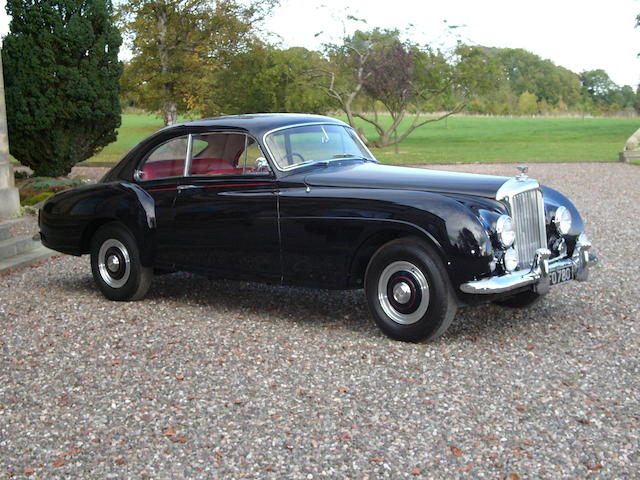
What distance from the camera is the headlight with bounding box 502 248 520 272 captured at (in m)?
5.78

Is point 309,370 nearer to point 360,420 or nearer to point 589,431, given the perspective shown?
point 360,420

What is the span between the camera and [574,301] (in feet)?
24.3

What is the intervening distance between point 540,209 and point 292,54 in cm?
3554

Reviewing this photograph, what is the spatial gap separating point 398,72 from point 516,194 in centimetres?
3383

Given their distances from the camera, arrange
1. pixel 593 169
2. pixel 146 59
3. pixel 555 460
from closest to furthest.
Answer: pixel 555 460
pixel 593 169
pixel 146 59

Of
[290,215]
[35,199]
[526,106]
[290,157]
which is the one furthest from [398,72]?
[526,106]

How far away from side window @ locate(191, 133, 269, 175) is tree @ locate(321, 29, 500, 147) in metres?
32.3

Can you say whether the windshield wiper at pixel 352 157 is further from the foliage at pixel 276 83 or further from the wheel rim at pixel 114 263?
the foliage at pixel 276 83

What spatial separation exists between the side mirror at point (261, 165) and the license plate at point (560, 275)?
238 cm

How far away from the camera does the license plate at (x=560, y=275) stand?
6082 mm

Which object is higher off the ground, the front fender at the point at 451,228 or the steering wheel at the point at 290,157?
the steering wheel at the point at 290,157

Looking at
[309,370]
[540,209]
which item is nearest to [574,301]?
[540,209]

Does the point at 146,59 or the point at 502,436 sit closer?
the point at 502,436

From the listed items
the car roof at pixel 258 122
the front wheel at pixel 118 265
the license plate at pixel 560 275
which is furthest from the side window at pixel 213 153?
the license plate at pixel 560 275
